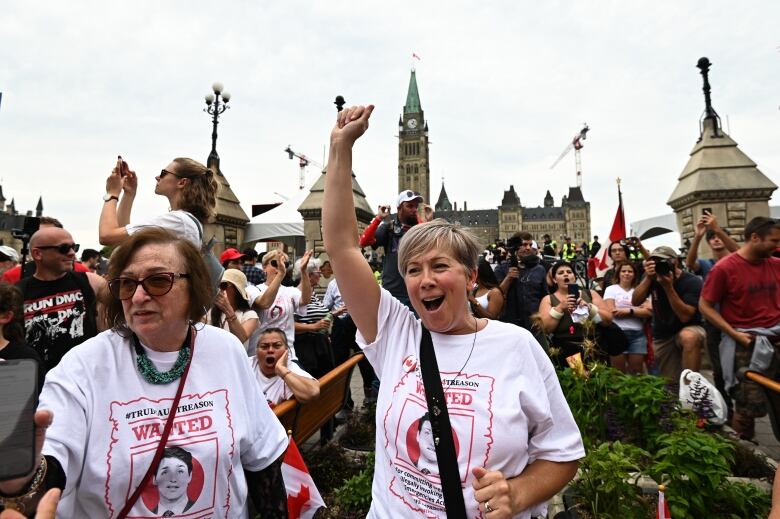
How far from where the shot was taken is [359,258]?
1.86 m

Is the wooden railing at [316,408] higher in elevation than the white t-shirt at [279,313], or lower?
lower

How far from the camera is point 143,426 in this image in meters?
1.56

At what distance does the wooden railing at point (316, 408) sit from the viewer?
314cm

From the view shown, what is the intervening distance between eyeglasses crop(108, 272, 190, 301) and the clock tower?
13016cm

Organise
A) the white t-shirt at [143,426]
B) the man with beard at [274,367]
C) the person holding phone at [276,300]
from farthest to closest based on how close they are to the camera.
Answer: the person holding phone at [276,300], the man with beard at [274,367], the white t-shirt at [143,426]

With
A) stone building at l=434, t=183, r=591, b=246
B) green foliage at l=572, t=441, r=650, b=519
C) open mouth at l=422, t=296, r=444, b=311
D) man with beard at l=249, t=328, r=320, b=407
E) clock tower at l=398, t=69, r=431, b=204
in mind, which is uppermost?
clock tower at l=398, t=69, r=431, b=204

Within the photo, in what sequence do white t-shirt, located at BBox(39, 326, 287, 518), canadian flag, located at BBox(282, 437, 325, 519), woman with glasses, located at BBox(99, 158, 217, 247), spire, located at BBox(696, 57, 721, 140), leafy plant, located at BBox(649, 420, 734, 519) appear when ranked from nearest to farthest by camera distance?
white t-shirt, located at BBox(39, 326, 287, 518) < canadian flag, located at BBox(282, 437, 325, 519) < leafy plant, located at BBox(649, 420, 734, 519) < woman with glasses, located at BBox(99, 158, 217, 247) < spire, located at BBox(696, 57, 721, 140)

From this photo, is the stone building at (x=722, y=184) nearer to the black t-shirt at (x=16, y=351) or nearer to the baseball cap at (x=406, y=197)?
the baseball cap at (x=406, y=197)

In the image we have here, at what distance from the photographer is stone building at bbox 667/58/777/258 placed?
45.6 feet

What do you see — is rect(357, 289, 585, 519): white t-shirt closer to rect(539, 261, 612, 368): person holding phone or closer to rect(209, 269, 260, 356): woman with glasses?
rect(209, 269, 260, 356): woman with glasses

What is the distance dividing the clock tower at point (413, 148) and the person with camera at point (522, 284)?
126 m

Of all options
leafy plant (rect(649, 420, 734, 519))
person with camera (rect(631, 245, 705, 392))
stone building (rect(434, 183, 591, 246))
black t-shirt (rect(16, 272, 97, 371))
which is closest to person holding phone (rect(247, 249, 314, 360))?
black t-shirt (rect(16, 272, 97, 371))

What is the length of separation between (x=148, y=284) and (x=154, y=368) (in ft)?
0.99

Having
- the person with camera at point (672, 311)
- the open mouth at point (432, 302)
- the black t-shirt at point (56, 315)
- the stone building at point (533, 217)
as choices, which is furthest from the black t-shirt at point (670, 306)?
the stone building at point (533, 217)
